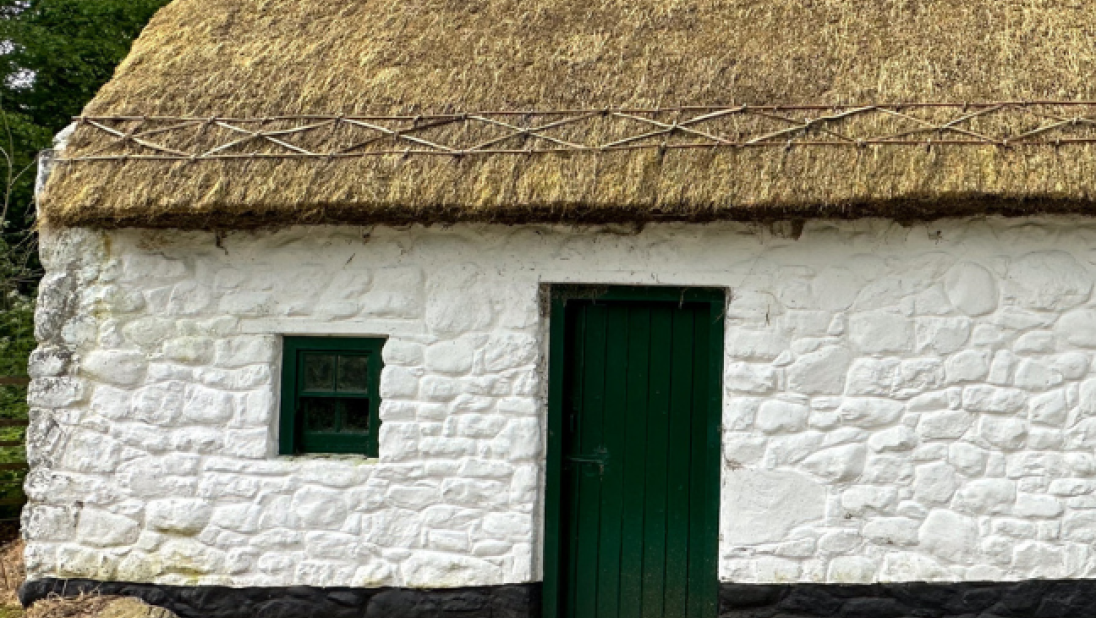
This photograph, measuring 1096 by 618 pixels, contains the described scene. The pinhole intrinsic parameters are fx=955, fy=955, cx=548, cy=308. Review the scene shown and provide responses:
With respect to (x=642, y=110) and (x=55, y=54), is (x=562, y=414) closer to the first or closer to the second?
(x=642, y=110)

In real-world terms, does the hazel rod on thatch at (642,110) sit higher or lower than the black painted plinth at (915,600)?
higher

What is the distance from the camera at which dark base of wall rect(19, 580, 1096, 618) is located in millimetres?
4621

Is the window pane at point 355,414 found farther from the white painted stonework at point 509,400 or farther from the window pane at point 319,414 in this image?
the white painted stonework at point 509,400

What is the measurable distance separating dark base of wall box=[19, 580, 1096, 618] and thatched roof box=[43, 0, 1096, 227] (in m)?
1.85

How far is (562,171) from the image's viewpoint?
4844 mm

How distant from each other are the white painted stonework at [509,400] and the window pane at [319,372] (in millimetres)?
206

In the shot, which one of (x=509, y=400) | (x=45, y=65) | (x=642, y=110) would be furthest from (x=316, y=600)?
(x=45, y=65)

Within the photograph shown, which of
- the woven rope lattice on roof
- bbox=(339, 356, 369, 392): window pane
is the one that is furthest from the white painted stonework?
the woven rope lattice on roof

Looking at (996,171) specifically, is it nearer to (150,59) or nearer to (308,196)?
(308,196)

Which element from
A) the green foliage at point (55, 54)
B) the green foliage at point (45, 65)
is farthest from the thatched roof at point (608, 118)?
the green foliage at point (55, 54)

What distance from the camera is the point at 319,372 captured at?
17.4 feet

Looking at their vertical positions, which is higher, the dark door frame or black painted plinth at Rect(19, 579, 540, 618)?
the dark door frame

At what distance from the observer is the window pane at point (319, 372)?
17.4 feet

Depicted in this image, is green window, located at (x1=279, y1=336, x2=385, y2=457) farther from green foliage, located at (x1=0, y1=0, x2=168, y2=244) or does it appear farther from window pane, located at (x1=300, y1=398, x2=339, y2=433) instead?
green foliage, located at (x1=0, y1=0, x2=168, y2=244)
